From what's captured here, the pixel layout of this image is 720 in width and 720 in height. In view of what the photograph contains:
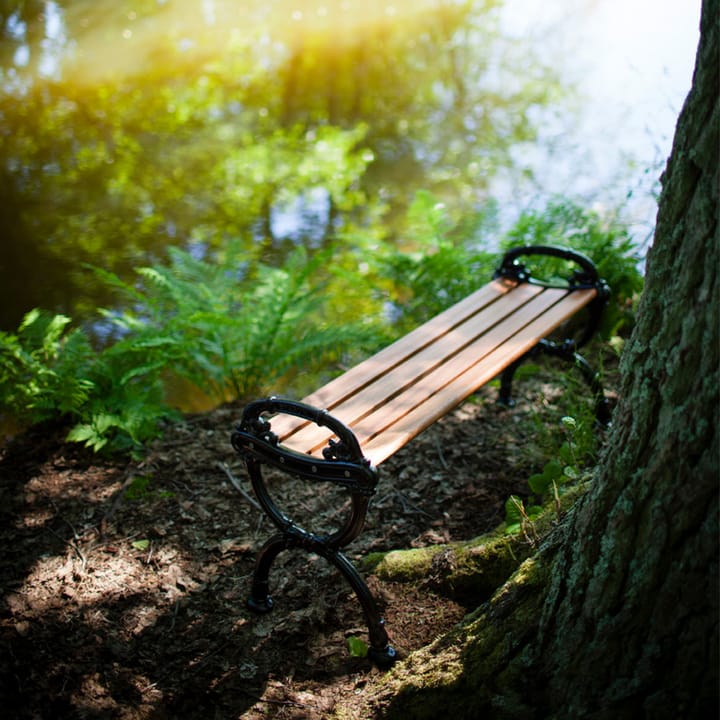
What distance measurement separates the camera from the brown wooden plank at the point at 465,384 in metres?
2.33

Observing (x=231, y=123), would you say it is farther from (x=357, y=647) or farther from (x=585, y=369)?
(x=357, y=647)

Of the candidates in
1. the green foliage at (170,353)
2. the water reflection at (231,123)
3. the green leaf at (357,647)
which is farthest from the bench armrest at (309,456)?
the water reflection at (231,123)

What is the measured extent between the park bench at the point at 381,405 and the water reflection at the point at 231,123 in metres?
1.70

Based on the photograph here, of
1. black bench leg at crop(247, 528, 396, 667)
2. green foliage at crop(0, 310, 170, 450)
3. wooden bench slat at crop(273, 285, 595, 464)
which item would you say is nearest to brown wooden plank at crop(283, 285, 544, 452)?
wooden bench slat at crop(273, 285, 595, 464)

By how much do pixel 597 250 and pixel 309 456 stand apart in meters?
2.71

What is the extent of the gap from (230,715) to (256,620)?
411 mm

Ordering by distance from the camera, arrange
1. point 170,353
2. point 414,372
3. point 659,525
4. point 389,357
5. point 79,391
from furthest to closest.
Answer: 1. point 170,353
2. point 79,391
3. point 389,357
4. point 414,372
5. point 659,525

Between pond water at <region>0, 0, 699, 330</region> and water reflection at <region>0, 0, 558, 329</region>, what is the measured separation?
0.09 ft

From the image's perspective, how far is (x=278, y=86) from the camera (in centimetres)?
889

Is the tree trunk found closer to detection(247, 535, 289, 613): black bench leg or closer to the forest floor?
the forest floor

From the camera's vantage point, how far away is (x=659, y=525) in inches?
63.3

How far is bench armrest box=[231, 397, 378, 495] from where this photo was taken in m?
2.17

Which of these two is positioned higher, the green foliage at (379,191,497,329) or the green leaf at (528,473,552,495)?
the green foliage at (379,191,497,329)

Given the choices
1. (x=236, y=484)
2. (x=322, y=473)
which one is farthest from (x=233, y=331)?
(x=322, y=473)
